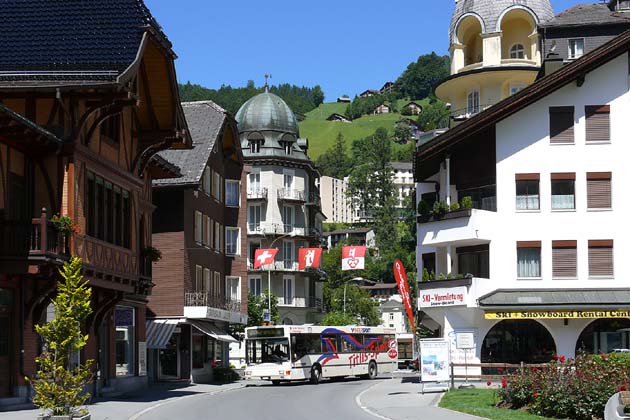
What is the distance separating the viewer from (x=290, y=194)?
319ft

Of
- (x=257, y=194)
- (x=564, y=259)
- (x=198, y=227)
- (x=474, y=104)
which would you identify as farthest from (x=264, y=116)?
(x=564, y=259)

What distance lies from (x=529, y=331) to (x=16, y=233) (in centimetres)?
2562

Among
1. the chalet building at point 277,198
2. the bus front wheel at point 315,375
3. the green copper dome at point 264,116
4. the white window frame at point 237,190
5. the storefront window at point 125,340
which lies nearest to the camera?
the storefront window at point 125,340

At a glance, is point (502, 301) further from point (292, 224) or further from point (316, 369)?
point (292, 224)

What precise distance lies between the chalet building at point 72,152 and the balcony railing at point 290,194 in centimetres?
5602

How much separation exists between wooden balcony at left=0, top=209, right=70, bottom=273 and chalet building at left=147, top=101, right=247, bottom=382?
66.4 ft

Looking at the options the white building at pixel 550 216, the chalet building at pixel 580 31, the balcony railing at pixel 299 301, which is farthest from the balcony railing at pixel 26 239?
the balcony railing at pixel 299 301

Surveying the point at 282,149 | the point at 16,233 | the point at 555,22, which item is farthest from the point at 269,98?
the point at 16,233

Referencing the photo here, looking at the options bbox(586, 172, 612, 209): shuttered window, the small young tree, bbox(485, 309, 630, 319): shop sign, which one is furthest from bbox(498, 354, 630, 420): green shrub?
bbox(586, 172, 612, 209): shuttered window

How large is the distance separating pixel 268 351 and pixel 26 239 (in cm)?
2138

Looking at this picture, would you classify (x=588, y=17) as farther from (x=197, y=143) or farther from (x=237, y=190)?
(x=237, y=190)

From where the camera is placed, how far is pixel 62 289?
85.8 feet

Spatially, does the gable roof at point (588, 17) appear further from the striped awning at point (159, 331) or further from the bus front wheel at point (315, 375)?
the striped awning at point (159, 331)

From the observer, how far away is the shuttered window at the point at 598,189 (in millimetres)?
47594
